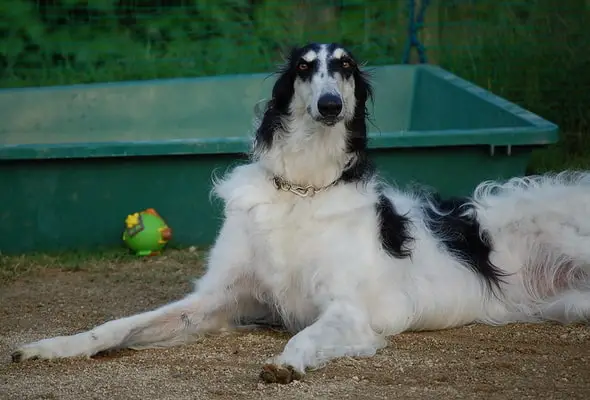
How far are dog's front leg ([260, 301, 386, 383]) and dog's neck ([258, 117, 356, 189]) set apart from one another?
59 centimetres

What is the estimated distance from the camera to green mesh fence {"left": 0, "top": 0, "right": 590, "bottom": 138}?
386 inches

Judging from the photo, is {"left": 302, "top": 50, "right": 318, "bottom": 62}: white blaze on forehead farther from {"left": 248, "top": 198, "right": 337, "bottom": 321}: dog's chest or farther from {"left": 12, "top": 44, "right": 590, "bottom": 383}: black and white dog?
{"left": 248, "top": 198, "right": 337, "bottom": 321}: dog's chest

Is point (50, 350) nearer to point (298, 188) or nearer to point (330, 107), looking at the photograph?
point (298, 188)

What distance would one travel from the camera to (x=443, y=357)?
4.41 m

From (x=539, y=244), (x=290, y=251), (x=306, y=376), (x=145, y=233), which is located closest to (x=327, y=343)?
(x=306, y=376)

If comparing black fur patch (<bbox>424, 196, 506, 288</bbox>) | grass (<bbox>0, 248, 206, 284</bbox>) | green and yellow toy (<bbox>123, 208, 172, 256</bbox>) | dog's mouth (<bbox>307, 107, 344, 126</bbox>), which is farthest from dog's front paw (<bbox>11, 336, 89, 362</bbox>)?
green and yellow toy (<bbox>123, 208, 172, 256</bbox>)

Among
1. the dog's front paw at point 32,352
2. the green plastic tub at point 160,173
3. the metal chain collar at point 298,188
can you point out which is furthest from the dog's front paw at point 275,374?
the green plastic tub at point 160,173

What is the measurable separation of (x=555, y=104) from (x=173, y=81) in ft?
10.7

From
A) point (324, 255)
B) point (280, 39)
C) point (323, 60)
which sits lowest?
point (324, 255)

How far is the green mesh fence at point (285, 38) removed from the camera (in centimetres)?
981

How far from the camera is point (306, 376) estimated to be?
4078 mm

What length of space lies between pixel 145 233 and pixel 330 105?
239cm

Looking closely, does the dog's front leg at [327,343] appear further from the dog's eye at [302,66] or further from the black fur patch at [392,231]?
the dog's eye at [302,66]

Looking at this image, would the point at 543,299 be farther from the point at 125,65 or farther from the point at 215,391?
the point at 125,65
